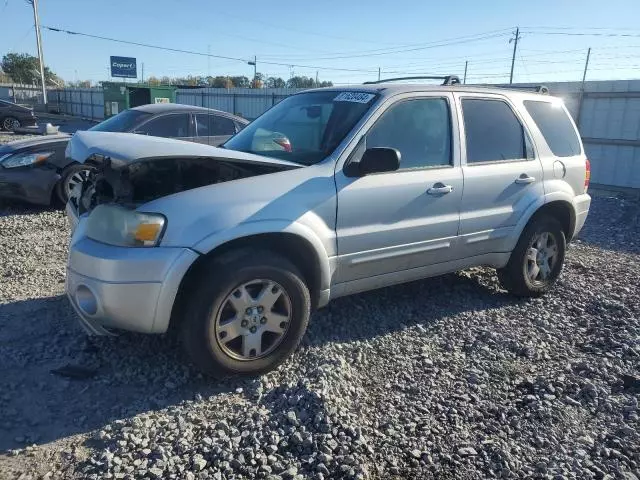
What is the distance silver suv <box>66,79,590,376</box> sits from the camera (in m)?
3.14

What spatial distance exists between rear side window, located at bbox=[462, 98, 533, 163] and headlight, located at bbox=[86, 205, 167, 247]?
2.63m

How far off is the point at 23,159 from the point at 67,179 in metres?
0.61

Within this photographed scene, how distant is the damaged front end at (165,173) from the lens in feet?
10.7

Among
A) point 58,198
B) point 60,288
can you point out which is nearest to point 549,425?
point 60,288

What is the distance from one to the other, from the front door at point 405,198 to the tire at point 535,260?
0.90 meters

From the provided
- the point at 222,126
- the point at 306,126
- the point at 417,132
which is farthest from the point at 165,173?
the point at 222,126

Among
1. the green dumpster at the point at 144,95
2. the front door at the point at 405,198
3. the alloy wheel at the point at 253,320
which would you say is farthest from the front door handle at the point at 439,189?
the green dumpster at the point at 144,95

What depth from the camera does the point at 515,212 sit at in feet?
15.6

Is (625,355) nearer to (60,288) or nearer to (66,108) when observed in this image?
(60,288)

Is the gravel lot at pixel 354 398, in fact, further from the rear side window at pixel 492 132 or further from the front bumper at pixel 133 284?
the rear side window at pixel 492 132

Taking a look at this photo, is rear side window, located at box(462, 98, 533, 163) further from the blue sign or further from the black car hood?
the blue sign

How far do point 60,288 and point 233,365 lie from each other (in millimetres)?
2381

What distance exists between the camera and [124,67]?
46438mm

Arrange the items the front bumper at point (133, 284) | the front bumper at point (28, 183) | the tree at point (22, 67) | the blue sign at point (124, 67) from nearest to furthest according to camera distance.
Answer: the front bumper at point (133, 284) → the front bumper at point (28, 183) → the blue sign at point (124, 67) → the tree at point (22, 67)
